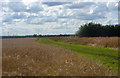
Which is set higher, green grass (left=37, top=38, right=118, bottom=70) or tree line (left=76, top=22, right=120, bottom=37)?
green grass (left=37, top=38, right=118, bottom=70)

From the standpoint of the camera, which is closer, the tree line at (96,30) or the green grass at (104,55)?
the green grass at (104,55)

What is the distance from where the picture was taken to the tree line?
233 feet

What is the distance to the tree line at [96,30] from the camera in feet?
233

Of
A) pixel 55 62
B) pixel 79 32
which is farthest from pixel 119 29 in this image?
pixel 55 62

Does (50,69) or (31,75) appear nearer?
(31,75)

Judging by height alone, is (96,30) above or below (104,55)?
below

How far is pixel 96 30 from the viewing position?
2963 inches

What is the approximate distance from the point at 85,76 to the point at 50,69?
1792 millimetres

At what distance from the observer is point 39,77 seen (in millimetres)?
7762

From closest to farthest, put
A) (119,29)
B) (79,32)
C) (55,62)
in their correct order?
(55,62), (79,32), (119,29)

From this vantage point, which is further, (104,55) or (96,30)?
(96,30)

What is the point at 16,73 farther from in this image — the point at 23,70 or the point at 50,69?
the point at 50,69

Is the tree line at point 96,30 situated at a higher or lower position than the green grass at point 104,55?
lower

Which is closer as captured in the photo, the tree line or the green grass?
the green grass
